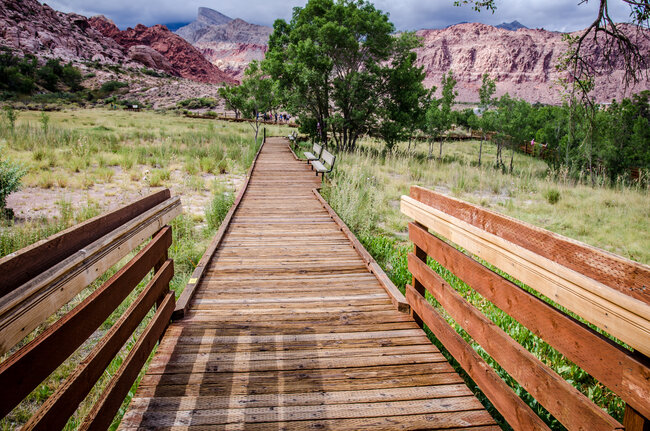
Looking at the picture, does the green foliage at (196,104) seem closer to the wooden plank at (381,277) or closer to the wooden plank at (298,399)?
the wooden plank at (381,277)

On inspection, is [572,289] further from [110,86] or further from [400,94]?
[110,86]

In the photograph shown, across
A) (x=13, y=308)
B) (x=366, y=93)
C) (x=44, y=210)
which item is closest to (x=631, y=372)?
(x=13, y=308)

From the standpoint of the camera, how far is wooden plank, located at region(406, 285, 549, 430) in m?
1.56

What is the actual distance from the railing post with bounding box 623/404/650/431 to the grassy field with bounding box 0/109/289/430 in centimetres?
262

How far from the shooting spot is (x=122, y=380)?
1.80m

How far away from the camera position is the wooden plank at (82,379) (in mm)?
1225

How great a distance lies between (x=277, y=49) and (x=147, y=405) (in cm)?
2350

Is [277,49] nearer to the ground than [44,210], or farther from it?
farther from it

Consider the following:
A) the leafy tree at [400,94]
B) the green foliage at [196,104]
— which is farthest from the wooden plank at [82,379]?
the green foliage at [196,104]

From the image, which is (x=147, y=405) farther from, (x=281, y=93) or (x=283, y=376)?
(x=281, y=93)

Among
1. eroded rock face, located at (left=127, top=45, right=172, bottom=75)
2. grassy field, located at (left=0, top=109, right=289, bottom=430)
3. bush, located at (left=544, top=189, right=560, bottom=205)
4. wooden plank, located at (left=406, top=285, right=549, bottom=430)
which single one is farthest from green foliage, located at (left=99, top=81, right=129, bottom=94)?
wooden plank, located at (left=406, top=285, right=549, bottom=430)

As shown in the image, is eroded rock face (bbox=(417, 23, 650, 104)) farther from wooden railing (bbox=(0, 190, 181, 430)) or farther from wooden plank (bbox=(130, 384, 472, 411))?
wooden railing (bbox=(0, 190, 181, 430))

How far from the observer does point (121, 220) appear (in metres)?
2.11

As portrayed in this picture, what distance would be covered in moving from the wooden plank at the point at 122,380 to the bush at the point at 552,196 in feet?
36.5
